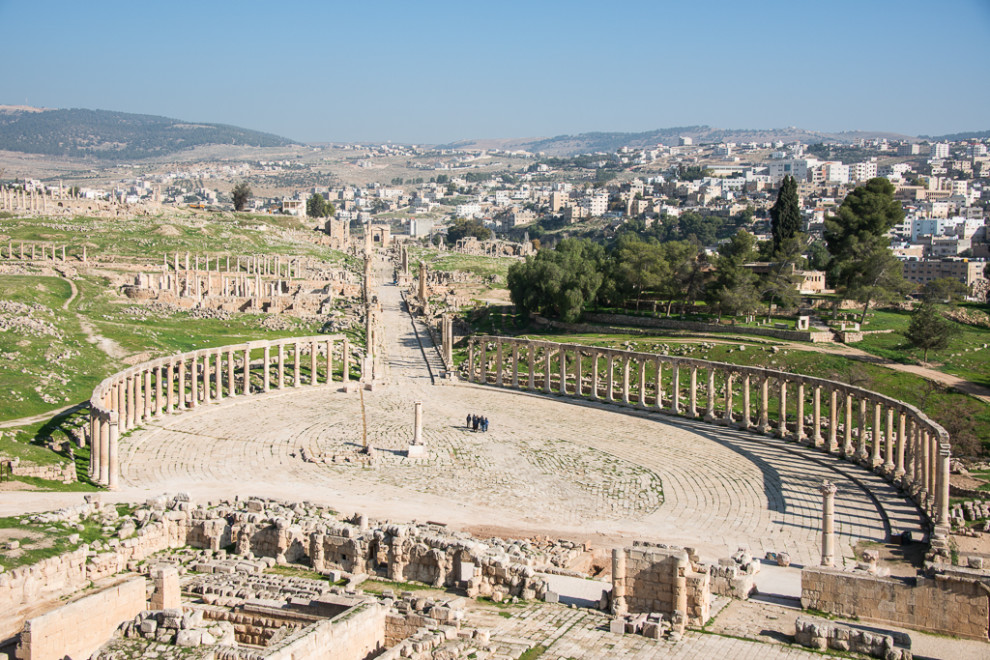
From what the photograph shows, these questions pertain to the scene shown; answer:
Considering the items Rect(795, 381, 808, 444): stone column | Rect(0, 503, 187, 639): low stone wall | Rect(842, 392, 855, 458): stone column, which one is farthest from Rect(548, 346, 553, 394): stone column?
Rect(0, 503, 187, 639): low stone wall

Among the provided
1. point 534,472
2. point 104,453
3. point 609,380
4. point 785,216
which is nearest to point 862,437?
point 534,472

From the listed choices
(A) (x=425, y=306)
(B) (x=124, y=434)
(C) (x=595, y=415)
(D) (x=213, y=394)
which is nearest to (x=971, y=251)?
(A) (x=425, y=306)

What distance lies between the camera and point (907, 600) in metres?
23.9

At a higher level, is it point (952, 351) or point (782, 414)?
point (952, 351)

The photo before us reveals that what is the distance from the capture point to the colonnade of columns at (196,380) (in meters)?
38.8

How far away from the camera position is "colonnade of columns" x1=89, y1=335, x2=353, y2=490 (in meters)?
38.8

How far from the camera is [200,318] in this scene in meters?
73.9

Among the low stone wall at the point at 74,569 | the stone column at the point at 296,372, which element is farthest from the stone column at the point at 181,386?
the low stone wall at the point at 74,569

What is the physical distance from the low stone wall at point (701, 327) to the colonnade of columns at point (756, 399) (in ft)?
Result: 21.9

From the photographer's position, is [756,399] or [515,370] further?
[515,370]

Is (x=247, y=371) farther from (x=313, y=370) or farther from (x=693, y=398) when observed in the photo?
(x=693, y=398)

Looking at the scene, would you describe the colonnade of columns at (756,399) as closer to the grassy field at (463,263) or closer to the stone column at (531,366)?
the stone column at (531,366)

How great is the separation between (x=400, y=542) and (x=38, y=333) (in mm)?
34491

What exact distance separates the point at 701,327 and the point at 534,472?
28873 millimetres
